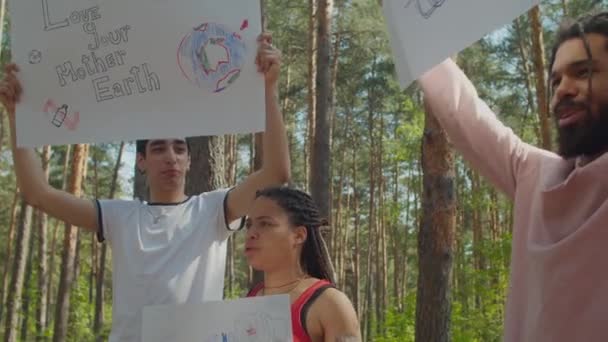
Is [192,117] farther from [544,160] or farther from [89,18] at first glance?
[544,160]

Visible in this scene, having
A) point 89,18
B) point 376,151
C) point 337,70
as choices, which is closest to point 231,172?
point 337,70

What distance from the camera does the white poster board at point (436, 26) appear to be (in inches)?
76.2

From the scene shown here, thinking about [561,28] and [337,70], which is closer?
[561,28]

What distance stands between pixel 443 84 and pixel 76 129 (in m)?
1.54

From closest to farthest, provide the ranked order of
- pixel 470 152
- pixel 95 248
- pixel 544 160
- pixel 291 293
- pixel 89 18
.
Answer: pixel 544 160
pixel 470 152
pixel 291 293
pixel 89 18
pixel 95 248

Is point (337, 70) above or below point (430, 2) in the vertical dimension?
above

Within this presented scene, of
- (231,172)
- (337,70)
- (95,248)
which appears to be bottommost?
(95,248)

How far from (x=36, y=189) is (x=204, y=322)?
993 millimetres

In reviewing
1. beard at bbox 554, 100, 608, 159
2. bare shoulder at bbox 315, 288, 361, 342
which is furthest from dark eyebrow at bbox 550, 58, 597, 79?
bare shoulder at bbox 315, 288, 361, 342

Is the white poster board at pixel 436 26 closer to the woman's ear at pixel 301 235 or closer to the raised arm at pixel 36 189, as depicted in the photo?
the woman's ear at pixel 301 235

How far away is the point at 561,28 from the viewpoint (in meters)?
1.90

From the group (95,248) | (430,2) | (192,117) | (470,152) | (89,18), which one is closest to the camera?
(470,152)

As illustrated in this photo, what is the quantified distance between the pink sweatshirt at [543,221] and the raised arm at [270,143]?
0.75 metres

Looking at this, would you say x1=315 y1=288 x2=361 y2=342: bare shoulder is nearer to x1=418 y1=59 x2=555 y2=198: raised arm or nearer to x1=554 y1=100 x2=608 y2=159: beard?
x1=418 y1=59 x2=555 y2=198: raised arm
